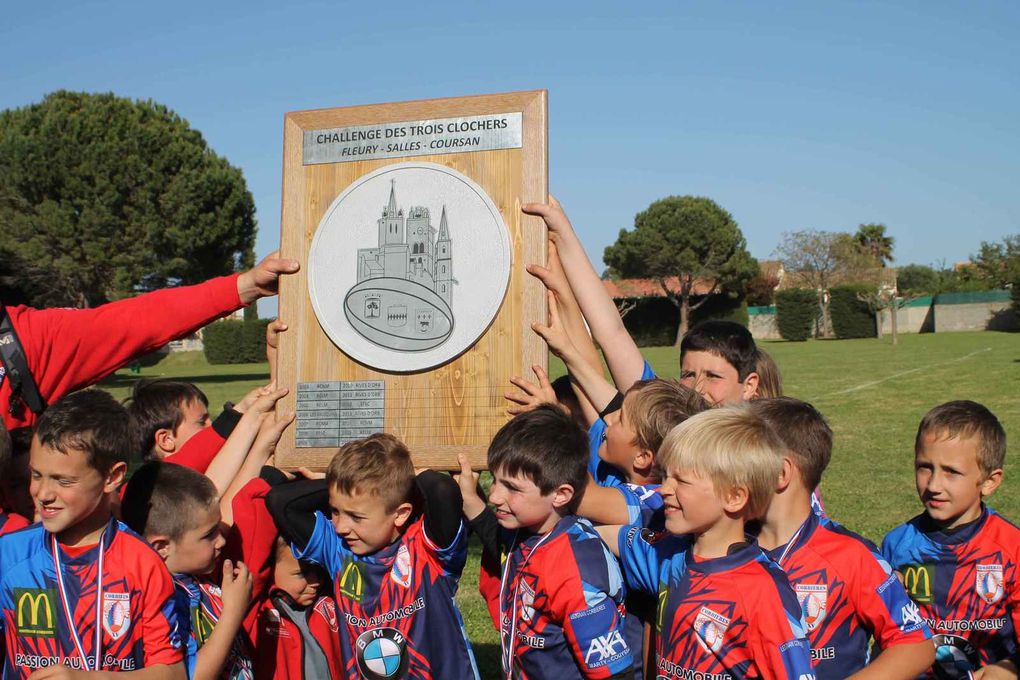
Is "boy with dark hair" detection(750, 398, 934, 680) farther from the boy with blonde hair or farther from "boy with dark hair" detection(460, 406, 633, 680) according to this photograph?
"boy with dark hair" detection(460, 406, 633, 680)

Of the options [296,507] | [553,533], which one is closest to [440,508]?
[553,533]

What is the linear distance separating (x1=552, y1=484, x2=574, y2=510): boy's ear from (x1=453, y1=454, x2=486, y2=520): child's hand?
0.35m

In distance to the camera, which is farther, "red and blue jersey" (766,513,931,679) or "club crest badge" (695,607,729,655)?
"red and blue jersey" (766,513,931,679)

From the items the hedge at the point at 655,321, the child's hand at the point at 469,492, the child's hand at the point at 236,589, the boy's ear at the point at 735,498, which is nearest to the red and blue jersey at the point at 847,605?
the boy's ear at the point at 735,498

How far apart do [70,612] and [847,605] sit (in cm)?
254

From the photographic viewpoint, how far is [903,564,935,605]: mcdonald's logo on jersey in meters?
3.72

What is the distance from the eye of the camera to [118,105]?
1823 inches

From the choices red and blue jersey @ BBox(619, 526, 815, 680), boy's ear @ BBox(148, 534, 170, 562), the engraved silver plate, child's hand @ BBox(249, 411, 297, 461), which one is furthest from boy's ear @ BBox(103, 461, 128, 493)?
red and blue jersey @ BBox(619, 526, 815, 680)

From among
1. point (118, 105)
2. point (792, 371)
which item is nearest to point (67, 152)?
point (118, 105)

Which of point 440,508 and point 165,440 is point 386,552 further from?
point 165,440

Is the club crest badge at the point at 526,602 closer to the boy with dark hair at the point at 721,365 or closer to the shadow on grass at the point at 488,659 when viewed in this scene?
the boy with dark hair at the point at 721,365

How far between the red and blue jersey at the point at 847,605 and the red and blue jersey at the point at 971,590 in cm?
75

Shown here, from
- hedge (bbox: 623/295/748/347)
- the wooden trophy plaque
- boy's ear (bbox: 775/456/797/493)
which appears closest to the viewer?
boy's ear (bbox: 775/456/797/493)

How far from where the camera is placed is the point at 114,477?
10.4 ft
